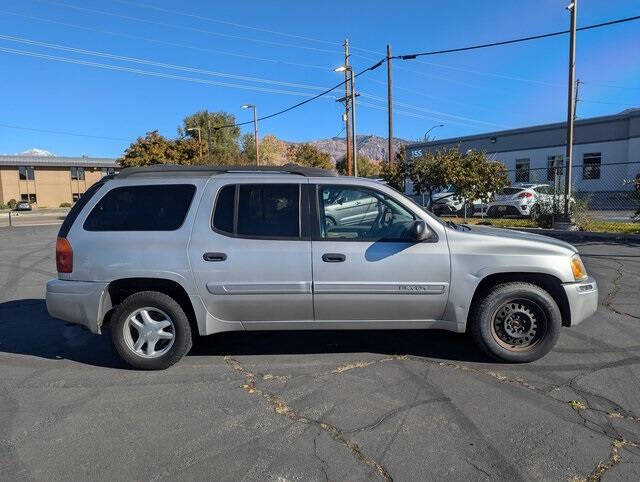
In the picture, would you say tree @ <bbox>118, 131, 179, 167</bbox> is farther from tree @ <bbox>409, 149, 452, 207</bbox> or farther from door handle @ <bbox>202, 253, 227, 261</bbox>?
door handle @ <bbox>202, 253, 227, 261</bbox>

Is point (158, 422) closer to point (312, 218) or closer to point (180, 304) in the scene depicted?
point (180, 304)

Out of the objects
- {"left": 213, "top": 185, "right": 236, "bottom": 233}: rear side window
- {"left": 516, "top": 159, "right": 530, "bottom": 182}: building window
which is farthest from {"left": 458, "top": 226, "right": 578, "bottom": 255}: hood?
{"left": 516, "top": 159, "right": 530, "bottom": 182}: building window

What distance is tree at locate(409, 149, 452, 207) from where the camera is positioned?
17297 mm

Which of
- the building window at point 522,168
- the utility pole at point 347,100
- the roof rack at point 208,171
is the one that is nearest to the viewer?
the roof rack at point 208,171

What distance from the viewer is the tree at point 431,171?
17.3 meters

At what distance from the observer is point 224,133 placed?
75.2m

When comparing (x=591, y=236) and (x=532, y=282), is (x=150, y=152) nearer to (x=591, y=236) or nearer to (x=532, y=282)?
(x=591, y=236)

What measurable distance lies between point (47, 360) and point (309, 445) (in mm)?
3120

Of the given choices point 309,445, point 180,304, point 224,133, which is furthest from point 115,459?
point 224,133

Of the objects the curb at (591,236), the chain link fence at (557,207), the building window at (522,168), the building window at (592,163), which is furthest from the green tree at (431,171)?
the building window at (522,168)

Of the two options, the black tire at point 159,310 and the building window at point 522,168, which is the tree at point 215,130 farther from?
the black tire at point 159,310

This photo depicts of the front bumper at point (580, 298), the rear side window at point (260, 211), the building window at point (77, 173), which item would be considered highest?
the building window at point (77, 173)

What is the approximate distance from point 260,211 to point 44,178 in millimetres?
73079

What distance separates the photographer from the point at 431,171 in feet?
58.2
